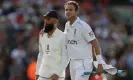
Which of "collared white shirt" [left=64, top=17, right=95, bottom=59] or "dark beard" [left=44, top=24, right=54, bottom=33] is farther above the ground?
"dark beard" [left=44, top=24, right=54, bottom=33]

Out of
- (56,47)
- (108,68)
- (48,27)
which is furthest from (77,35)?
(108,68)

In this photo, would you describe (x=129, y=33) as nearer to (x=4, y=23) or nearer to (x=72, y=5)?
(x=4, y=23)

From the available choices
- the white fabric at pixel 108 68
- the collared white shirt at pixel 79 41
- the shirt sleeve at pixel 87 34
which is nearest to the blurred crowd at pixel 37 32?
the white fabric at pixel 108 68

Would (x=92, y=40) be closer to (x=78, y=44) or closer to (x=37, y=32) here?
(x=78, y=44)

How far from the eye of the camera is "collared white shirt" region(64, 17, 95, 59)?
1159 cm

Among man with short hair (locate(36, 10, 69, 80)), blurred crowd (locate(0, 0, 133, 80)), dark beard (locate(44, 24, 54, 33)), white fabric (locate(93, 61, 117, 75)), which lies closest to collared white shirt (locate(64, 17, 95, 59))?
man with short hair (locate(36, 10, 69, 80))

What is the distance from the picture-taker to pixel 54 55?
11570 mm

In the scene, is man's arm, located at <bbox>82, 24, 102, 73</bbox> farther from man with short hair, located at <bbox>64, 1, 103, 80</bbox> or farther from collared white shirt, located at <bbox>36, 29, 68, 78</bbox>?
collared white shirt, located at <bbox>36, 29, 68, 78</bbox>

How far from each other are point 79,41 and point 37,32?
9534mm

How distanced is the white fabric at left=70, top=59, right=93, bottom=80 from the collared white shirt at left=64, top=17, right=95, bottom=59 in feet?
0.27

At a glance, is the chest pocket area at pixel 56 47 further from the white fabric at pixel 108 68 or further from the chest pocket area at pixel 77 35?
the white fabric at pixel 108 68

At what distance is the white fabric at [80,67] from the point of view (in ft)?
38.1

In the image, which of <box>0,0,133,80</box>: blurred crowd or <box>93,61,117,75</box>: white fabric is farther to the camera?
<box>0,0,133,80</box>: blurred crowd

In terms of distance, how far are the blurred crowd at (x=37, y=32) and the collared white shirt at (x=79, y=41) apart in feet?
20.2
